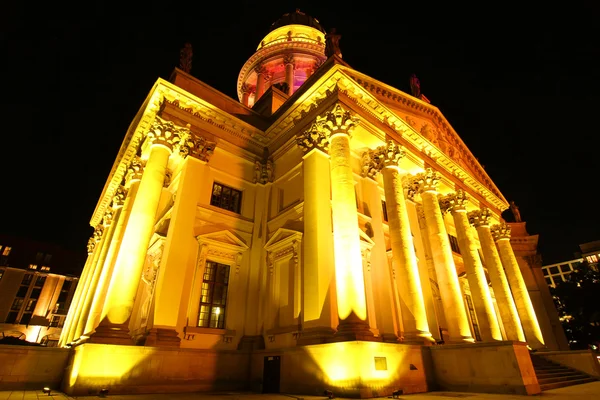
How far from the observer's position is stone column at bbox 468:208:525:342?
17.4 m

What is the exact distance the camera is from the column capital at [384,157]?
51.6 feet

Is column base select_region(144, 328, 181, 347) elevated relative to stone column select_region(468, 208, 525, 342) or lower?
lower

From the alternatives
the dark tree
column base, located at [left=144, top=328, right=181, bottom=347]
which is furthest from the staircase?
the dark tree

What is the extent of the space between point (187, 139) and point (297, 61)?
2287 cm

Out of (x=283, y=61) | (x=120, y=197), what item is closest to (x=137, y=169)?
(x=120, y=197)

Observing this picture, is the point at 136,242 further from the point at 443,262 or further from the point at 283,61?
the point at 283,61

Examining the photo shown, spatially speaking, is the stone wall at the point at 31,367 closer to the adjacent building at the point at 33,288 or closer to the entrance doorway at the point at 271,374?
the entrance doorway at the point at 271,374

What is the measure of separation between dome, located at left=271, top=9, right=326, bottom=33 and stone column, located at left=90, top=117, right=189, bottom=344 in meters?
29.8

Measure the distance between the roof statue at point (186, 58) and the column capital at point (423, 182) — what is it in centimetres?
1394

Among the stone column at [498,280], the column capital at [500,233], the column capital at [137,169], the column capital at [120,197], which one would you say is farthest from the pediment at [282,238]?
the column capital at [500,233]

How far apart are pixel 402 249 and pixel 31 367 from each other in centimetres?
1408

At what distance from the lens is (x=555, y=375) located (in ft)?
45.5

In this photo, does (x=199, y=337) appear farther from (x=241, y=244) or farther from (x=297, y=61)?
(x=297, y=61)

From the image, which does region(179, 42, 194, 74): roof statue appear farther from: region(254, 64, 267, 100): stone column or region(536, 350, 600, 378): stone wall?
region(536, 350, 600, 378): stone wall
